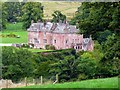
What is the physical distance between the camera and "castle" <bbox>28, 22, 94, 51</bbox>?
8141 millimetres

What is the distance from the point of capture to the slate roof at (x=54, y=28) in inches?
321

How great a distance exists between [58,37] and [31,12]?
1.40 feet

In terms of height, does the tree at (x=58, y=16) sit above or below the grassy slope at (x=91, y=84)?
above

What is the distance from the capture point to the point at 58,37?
8141mm

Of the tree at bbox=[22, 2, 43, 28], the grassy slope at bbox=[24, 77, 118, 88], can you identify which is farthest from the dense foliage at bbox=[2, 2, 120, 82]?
the grassy slope at bbox=[24, 77, 118, 88]

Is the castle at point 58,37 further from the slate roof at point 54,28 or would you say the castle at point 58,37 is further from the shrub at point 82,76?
the shrub at point 82,76

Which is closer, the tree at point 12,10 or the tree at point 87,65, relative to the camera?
the tree at point 12,10

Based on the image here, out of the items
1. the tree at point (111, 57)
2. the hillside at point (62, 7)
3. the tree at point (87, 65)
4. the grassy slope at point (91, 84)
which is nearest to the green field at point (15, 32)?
the hillside at point (62, 7)

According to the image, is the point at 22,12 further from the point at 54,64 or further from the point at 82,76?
the point at 82,76

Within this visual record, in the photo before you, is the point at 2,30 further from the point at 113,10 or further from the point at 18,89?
the point at 113,10

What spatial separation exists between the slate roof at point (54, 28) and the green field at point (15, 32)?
0.10 meters

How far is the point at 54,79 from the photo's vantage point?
27.0 ft

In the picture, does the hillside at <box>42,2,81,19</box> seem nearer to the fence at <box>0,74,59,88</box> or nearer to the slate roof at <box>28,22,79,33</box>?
the slate roof at <box>28,22,79,33</box>

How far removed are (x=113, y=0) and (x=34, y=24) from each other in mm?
935
